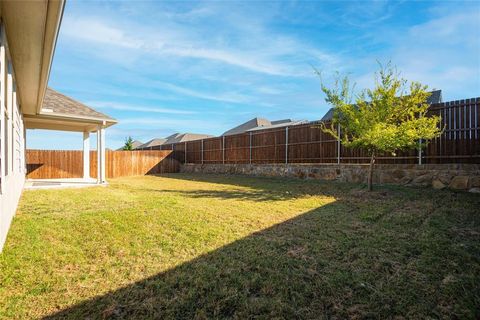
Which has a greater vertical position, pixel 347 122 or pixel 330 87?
pixel 330 87

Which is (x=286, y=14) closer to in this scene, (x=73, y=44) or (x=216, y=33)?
(x=216, y=33)

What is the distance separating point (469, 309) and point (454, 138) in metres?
7.40

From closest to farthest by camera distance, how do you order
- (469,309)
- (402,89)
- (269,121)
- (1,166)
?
1. (469,309)
2. (1,166)
3. (402,89)
4. (269,121)

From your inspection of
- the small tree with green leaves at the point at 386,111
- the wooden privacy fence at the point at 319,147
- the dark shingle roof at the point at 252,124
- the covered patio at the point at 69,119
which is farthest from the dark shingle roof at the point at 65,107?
the dark shingle roof at the point at 252,124

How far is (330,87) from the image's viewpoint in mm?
7980

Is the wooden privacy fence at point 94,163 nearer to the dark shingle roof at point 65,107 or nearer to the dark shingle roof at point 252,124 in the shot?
the dark shingle roof at point 65,107

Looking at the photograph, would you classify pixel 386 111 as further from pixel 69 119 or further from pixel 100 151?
pixel 69 119

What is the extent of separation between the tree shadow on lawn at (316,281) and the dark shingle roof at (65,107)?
942 cm

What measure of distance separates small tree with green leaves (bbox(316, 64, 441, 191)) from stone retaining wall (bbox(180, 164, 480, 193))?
102 cm

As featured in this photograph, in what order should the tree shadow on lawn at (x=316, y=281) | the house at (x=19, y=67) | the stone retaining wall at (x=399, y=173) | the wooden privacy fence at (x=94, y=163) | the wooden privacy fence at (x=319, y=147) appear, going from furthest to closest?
the wooden privacy fence at (x=94, y=163)
the wooden privacy fence at (x=319, y=147)
the stone retaining wall at (x=399, y=173)
the house at (x=19, y=67)
the tree shadow on lawn at (x=316, y=281)

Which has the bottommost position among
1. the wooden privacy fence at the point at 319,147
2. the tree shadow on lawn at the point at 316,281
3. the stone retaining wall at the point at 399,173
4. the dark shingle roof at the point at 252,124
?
the tree shadow on lawn at the point at 316,281

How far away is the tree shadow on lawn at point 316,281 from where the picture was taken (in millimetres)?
2051

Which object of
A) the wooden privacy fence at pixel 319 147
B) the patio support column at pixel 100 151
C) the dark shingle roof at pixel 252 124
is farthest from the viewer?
the dark shingle roof at pixel 252 124

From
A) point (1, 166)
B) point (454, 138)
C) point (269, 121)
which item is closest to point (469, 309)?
point (1, 166)
